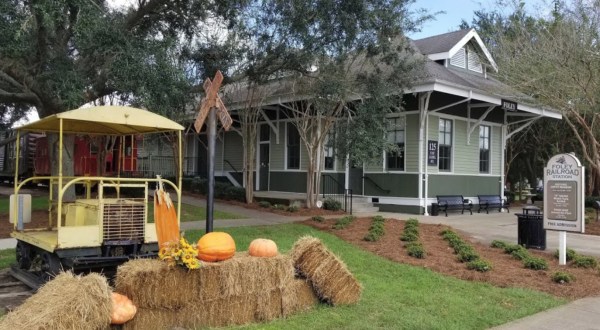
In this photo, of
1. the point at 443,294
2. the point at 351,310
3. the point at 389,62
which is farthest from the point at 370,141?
the point at 351,310

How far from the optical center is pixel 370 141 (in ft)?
40.6

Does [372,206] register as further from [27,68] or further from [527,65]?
[27,68]

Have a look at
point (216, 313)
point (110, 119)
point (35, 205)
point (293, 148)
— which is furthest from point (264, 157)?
point (216, 313)

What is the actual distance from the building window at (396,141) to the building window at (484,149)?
4.45m

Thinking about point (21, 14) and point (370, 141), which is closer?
point (21, 14)

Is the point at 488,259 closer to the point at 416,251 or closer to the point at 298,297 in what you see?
the point at 416,251

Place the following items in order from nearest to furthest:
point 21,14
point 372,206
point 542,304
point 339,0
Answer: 1. point 542,304
2. point 21,14
3. point 339,0
4. point 372,206

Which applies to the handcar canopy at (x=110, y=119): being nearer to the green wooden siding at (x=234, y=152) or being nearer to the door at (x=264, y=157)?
the door at (x=264, y=157)

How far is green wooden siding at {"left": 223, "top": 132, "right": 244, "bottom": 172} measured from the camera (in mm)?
25312

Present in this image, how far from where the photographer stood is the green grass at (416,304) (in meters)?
5.85

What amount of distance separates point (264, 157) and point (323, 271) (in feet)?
57.7

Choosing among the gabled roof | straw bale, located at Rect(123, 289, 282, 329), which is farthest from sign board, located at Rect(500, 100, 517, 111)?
straw bale, located at Rect(123, 289, 282, 329)

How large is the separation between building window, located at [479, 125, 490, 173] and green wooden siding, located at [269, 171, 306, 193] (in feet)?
24.2

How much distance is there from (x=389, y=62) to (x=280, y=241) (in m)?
5.93
